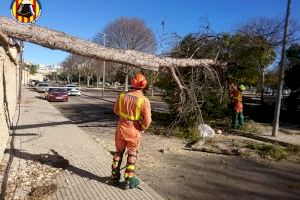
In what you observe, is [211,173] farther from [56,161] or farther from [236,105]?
[236,105]

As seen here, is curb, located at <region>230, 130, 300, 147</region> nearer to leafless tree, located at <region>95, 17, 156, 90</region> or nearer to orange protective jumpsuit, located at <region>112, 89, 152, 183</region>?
orange protective jumpsuit, located at <region>112, 89, 152, 183</region>

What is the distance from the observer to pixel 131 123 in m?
6.23

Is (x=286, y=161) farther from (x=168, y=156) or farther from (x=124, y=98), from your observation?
(x=124, y=98)

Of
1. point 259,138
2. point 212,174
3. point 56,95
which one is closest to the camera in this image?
point 212,174

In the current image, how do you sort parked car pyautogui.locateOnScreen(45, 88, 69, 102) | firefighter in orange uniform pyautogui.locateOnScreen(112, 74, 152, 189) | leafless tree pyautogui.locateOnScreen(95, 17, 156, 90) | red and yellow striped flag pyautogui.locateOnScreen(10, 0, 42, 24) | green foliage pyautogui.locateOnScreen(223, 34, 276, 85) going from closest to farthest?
firefighter in orange uniform pyautogui.locateOnScreen(112, 74, 152, 189), red and yellow striped flag pyautogui.locateOnScreen(10, 0, 42, 24), green foliage pyautogui.locateOnScreen(223, 34, 276, 85), parked car pyautogui.locateOnScreen(45, 88, 69, 102), leafless tree pyautogui.locateOnScreen(95, 17, 156, 90)

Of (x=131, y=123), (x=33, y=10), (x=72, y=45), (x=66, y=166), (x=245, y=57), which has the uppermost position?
(x=33, y=10)

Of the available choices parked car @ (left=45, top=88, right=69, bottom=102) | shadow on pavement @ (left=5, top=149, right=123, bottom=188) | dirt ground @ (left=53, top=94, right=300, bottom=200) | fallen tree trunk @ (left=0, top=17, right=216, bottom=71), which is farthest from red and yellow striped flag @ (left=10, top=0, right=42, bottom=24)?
parked car @ (left=45, top=88, right=69, bottom=102)

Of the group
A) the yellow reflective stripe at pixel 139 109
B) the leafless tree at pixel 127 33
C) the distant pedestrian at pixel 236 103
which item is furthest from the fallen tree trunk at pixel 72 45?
the leafless tree at pixel 127 33

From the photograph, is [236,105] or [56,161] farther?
[236,105]

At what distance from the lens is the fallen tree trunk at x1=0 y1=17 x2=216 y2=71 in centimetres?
728

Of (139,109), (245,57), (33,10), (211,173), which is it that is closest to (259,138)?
(245,57)

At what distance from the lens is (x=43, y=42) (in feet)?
25.1

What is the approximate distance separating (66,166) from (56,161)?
447 millimetres

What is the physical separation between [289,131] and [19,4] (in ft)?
33.6
